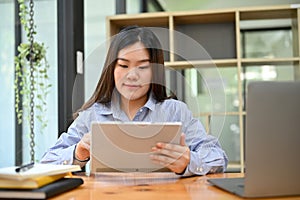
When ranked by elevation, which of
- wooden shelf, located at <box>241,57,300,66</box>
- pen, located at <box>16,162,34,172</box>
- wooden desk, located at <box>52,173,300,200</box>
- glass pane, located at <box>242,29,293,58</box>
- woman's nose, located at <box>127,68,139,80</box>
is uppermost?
glass pane, located at <box>242,29,293,58</box>

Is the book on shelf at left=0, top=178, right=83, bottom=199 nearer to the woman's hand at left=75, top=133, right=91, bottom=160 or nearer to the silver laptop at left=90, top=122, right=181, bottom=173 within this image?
the silver laptop at left=90, top=122, right=181, bottom=173

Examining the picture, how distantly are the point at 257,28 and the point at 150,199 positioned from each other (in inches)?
Answer: 181

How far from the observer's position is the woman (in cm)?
155

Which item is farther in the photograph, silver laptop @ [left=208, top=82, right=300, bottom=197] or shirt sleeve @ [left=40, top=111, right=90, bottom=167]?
shirt sleeve @ [left=40, top=111, right=90, bottom=167]

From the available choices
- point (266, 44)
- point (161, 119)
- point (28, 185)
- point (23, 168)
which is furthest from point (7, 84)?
point (266, 44)

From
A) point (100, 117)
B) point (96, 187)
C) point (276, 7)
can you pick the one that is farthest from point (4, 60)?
point (276, 7)

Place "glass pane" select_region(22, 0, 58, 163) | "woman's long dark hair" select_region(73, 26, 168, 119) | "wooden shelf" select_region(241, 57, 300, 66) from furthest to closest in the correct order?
"wooden shelf" select_region(241, 57, 300, 66), "glass pane" select_region(22, 0, 58, 163), "woman's long dark hair" select_region(73, 26, 168, 119)

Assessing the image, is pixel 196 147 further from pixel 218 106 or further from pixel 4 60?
pixel 4 60

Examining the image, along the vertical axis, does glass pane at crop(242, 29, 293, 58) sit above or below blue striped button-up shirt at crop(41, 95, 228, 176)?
above

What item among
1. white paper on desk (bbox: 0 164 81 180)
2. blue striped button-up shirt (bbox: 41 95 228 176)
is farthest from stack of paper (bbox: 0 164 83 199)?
blue striped button-up shirt (bbox: 41 95 228 176)

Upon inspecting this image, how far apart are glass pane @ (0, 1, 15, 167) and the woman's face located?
0.86 m

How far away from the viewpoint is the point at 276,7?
3141mm

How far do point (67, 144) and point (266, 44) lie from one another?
4209 millimetres

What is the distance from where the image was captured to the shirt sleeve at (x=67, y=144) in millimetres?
1549
